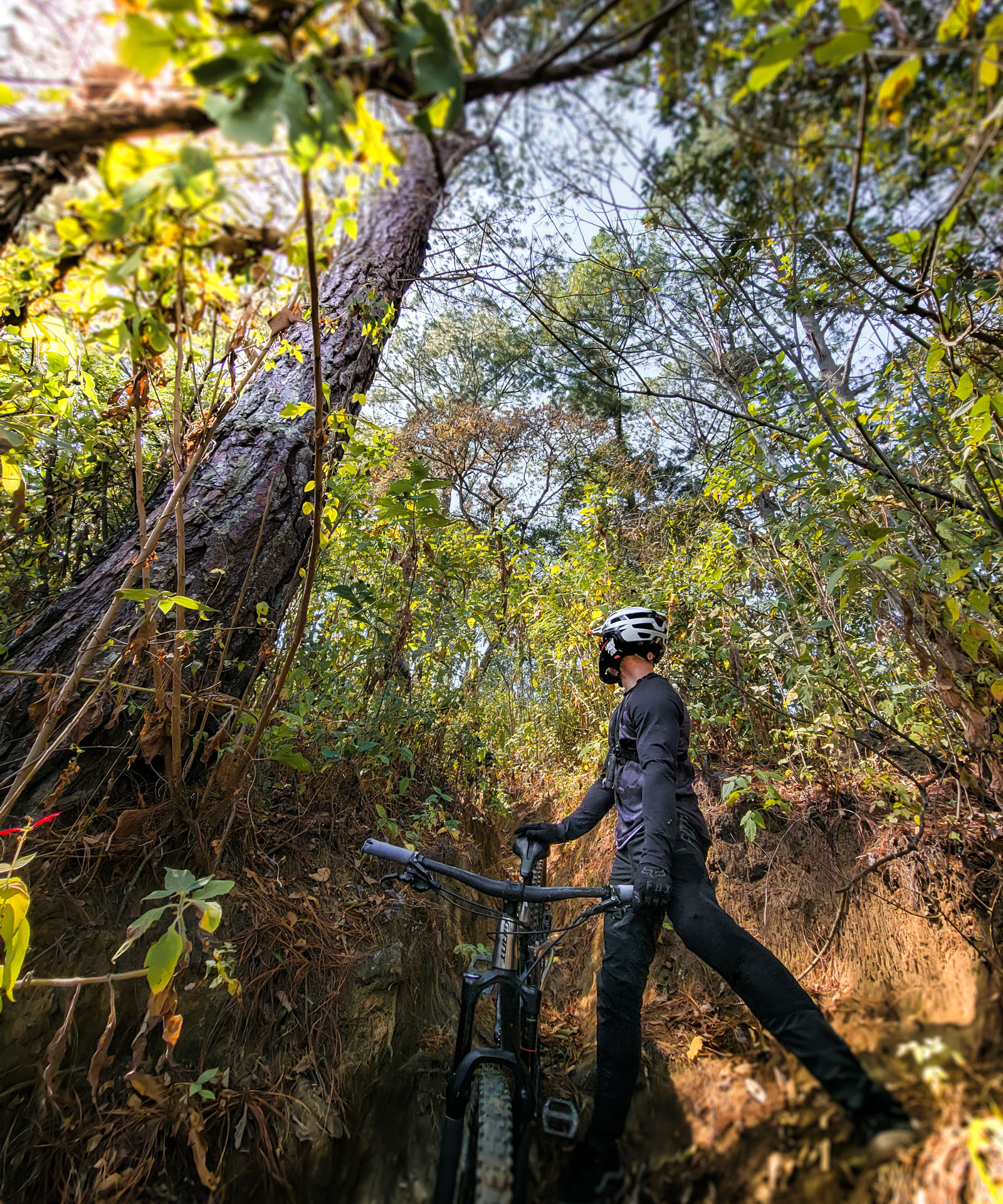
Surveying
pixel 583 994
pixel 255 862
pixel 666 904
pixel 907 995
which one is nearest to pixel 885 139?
pixel 907 995

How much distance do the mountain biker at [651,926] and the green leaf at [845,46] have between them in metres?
1.52

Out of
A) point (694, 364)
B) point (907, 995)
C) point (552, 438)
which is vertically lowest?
point (907, 995)

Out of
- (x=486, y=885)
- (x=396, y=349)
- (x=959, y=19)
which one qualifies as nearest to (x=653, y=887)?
(x=486, y=885)

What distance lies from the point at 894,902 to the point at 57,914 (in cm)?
316

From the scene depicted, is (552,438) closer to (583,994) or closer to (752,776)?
(752,776)

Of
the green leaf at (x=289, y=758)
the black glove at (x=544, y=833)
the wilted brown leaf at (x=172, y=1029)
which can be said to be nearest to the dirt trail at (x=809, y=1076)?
the wilted brown leaf at (x=172, y=1029)

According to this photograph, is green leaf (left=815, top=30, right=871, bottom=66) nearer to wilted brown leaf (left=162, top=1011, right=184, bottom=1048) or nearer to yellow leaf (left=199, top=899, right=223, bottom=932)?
yellow leaf (left=199, top=899, right=223, bottom=932)

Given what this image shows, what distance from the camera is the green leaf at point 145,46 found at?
2.27ft

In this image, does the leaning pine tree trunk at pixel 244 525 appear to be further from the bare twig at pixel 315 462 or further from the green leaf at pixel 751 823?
the green leaf at pixel 751 823

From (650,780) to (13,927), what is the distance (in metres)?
1.92

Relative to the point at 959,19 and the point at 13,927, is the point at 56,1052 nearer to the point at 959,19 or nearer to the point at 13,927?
the point at 13,927

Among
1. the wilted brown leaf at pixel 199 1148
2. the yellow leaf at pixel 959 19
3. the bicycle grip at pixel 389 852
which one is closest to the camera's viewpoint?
the yellow leaf at pixel 959 19

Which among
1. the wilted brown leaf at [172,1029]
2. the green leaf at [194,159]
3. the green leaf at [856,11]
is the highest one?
the green leaf at [856,11]

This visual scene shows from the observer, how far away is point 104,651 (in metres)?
2.18
